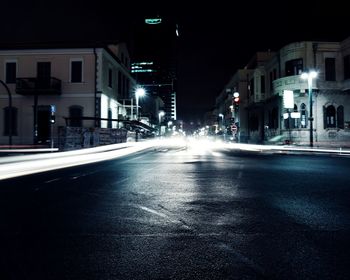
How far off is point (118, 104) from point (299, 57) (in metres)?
21.0

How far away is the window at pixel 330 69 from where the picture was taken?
35.1m

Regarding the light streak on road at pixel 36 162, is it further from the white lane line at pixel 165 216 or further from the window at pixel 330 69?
the window at pixel 330 69

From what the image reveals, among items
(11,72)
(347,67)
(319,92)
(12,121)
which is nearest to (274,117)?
(319,92)

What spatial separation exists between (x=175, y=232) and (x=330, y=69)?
35520mm

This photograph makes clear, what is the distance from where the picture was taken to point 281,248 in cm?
409

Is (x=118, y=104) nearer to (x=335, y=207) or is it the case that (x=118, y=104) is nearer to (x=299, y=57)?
(x=299, y=57)

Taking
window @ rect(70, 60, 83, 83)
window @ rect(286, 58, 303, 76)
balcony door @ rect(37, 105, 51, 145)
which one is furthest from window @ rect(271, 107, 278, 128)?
balcony door @ rect(37, 105, 51, 145)

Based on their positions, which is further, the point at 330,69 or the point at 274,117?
the point at 274,117

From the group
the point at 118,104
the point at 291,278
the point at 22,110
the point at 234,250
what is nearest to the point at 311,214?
the point at 234,250

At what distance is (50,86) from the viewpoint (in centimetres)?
3262

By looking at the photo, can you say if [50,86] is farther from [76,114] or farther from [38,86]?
[76,114]

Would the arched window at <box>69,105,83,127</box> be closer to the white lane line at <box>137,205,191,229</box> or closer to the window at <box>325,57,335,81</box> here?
the window at <box>325,57,335,81</box>

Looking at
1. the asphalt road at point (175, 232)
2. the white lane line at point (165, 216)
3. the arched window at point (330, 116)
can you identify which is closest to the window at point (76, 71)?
the arched window at point (330, 116)

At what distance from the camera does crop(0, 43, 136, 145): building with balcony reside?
33.2 metres
